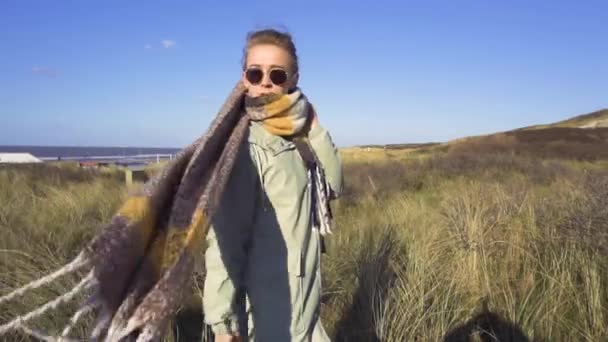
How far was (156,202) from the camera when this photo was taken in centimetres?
140

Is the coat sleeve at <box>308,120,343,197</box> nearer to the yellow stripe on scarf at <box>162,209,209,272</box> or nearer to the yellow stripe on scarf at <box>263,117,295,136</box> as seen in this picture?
the yellow stripe on scarf at <box>263,117,295,136</box>

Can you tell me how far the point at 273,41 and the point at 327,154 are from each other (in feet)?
1.45

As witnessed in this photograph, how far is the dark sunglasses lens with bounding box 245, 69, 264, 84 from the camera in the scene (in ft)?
6.08

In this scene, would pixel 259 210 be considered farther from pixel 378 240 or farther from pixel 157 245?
pixel 378 240

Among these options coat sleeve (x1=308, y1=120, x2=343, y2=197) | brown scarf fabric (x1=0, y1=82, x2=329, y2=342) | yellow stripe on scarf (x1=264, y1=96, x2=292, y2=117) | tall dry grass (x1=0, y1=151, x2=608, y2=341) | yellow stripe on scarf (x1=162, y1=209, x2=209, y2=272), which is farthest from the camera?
tall dry grass (x1=0, y1=151, x2=608, y2=341)

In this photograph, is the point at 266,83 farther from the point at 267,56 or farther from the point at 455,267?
the point at 455,267

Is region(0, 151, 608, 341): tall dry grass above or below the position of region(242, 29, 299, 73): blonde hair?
below

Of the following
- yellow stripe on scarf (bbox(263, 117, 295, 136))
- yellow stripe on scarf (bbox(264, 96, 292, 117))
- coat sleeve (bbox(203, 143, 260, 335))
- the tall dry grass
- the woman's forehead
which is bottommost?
the tall dry grass

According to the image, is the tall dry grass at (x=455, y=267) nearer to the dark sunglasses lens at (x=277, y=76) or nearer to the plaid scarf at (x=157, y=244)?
the dark sunglasses lens at (x=277, y=76)

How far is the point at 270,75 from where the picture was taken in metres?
1.87

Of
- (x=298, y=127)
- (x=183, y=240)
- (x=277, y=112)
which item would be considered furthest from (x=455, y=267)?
(x=183, y=240)

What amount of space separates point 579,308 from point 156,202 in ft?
10.7

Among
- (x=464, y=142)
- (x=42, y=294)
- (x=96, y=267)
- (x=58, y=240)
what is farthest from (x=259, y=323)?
(x=464, y=142)

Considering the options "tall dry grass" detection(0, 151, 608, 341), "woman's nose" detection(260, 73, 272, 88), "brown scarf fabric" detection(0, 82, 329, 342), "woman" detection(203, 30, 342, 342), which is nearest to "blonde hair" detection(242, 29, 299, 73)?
"woman" detection(203, 30, 342, 342)
